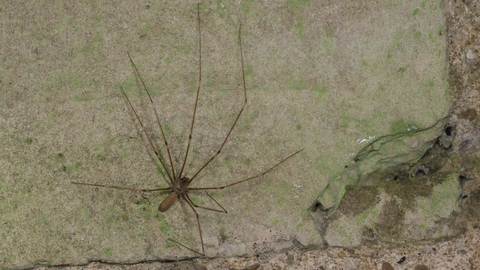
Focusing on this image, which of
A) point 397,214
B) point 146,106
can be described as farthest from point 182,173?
point 397,214

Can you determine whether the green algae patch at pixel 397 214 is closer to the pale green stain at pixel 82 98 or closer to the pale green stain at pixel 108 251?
the pale green stain at pixel 108 251

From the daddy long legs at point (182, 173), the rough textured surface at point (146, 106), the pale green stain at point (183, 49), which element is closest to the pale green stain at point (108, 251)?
the rough textured surface at point (146, 106)

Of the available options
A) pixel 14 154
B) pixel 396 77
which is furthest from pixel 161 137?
pixel 396 77

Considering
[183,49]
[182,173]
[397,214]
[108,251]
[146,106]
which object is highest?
[183,49]

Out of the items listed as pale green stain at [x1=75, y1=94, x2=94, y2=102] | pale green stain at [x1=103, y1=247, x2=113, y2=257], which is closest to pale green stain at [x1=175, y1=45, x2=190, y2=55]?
pale green stain at [x1=75, y1=94, x2=94, y2=102]

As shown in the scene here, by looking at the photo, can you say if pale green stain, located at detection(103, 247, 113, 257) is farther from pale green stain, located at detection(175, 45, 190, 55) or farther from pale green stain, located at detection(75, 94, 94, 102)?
pale green stain, located at detection(175, 45, 190, 55)

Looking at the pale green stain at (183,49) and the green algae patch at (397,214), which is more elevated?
the pale green stain at (183,49)

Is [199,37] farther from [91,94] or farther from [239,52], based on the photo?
[91,94]

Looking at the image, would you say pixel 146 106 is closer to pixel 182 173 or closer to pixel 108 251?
pixel 182 173
